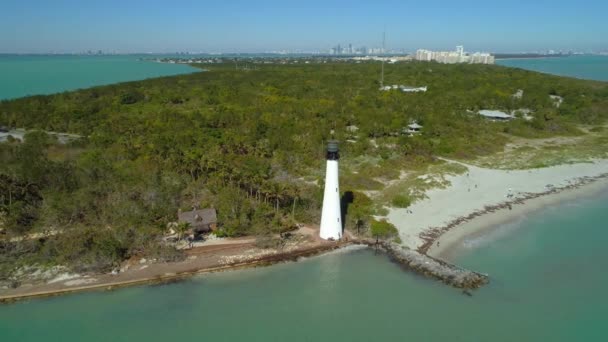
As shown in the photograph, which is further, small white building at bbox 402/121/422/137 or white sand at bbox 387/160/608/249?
small white building at bbox 402/121/422/137

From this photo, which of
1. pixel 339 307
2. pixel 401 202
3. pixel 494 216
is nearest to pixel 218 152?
pixel 401 202

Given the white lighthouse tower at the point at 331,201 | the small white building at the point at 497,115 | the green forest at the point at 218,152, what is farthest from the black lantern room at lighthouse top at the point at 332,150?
the small white building at the point at 497,115

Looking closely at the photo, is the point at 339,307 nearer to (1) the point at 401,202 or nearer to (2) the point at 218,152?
(1) the point at 401,202

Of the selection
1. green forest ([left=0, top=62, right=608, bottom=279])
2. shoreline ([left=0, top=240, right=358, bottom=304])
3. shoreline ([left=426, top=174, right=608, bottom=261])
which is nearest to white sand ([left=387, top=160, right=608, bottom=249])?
shoreline ([left=426, top=174, right=608, bottom=261])

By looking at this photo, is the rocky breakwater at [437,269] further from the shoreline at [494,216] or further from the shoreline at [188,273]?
the shoreline at [188,273]

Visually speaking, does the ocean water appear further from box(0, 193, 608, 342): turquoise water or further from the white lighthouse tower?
the white lighthouse tower
